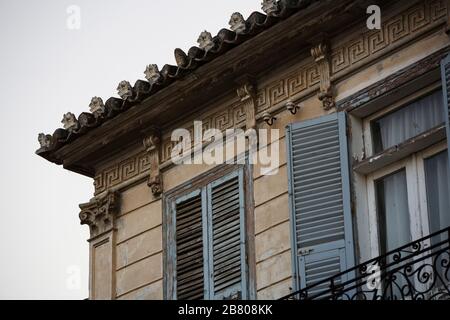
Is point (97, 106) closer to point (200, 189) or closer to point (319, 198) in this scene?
point (200, 189)

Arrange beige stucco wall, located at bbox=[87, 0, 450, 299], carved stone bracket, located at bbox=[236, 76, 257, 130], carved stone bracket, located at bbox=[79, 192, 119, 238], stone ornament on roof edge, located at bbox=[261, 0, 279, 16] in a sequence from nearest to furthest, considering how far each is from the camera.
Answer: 1. beige stucco wall, located at bbox=[87, 0, 450, 299]
2. stone ornament on roof edge, located at bbox=[261, 0, 279, 16]
3. carved stone bracket, located at bbox=[236, 76, 257, 130]
4. carved stone bracket, located at bbox=[79, 192, 119, 238]

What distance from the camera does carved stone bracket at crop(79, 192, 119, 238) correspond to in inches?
706

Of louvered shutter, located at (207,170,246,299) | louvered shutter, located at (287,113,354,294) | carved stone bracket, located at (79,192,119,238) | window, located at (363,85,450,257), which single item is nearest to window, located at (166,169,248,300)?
louvered shutter, located at (207,170,246,299)

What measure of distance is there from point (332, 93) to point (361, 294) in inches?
89.9

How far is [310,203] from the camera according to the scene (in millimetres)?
15469

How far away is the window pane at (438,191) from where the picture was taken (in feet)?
47.9

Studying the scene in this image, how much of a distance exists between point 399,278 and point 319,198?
123 cm

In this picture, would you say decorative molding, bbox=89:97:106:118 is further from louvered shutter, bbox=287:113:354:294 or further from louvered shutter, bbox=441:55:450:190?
louvered shutter, bbox=441:55:450:190

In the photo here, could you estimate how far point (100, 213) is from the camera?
18.0 m

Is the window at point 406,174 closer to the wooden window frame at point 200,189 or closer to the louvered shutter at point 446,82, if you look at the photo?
the louvered shutter at point 446,82

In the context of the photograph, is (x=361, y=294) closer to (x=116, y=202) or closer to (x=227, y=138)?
(x=227, y=138)

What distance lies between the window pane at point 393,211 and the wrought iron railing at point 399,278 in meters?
0.19

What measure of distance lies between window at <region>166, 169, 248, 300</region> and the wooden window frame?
15 millimetres
